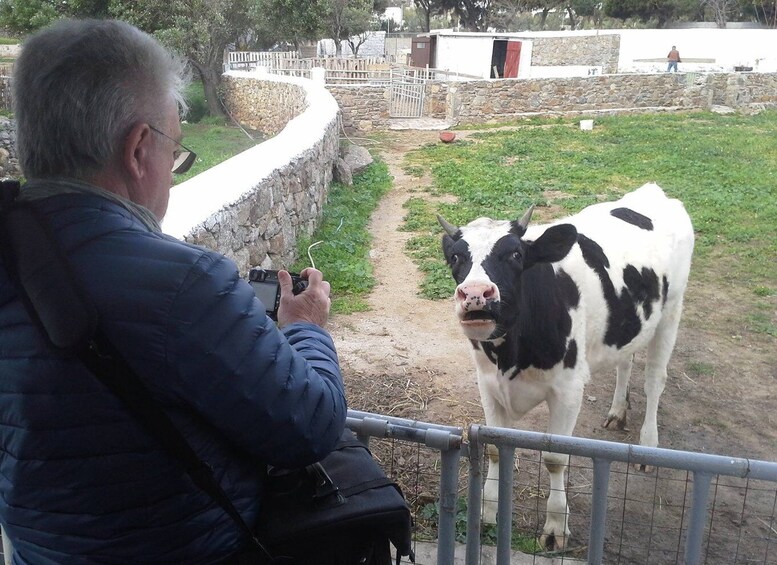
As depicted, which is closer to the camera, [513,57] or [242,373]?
[242,373]

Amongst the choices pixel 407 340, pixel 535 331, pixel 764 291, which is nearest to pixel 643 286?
pixel 535 331

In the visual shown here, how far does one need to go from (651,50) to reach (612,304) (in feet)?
115

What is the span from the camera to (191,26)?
24.2 meters

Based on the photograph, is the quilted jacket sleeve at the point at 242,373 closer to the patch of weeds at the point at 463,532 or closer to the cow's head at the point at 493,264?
the cow's head at the point at 493,264

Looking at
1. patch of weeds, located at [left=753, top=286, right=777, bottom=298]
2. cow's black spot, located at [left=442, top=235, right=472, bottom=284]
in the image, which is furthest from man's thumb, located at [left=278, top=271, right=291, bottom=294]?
patch of weeds, located at [left=753, top=286, right=777, bottom=298]

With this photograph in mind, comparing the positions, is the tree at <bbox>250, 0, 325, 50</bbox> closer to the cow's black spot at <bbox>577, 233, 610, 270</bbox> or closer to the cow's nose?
the cow's black spot at <bbox>577, 233, 610, 270</bbox>

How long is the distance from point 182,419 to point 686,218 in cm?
469

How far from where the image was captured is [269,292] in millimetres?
1944

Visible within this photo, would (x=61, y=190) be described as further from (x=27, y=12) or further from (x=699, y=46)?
(x=699, y=46)

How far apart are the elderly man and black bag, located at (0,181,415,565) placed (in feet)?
0.08

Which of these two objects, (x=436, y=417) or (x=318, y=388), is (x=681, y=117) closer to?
(x=436, y=417)

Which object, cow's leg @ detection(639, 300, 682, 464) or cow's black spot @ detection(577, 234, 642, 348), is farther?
cow's leg @ detection(639, 300, 682, 464)

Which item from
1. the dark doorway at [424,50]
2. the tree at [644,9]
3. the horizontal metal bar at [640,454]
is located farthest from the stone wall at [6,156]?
the tree at [644,9]

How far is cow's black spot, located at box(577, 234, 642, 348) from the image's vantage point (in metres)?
4.24
